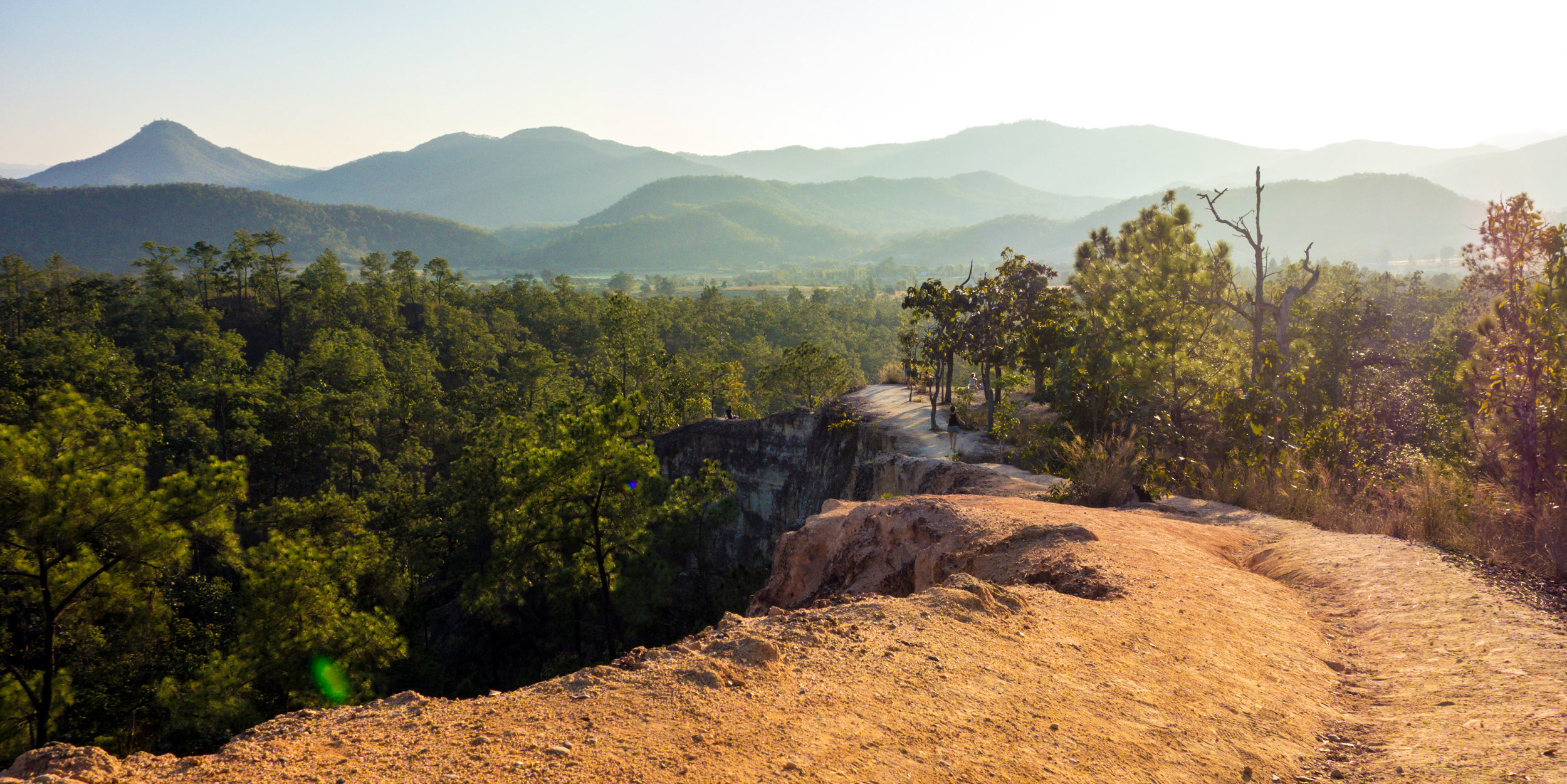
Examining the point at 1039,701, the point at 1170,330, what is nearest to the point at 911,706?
the point at 1039,701

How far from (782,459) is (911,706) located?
30.1 metres

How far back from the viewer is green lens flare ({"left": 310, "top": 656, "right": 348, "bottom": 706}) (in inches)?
738

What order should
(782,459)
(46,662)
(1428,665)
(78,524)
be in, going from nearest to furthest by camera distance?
(1428,665)
(46,662)
(78,524)
(782,459)

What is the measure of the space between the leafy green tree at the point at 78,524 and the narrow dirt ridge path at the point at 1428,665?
21.8 meters

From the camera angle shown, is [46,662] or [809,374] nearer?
[46,662]

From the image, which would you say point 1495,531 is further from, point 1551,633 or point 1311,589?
point 1551,633

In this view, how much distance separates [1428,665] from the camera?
5176 millimetres

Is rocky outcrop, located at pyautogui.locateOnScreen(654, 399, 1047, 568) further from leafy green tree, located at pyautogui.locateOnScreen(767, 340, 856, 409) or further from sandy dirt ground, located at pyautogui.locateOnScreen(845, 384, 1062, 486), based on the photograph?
leafy green tree, located at pyautogui.locateOnScreen(767, 340, 856, 409)

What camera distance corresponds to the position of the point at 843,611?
596cm

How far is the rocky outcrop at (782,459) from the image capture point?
27.8 metres

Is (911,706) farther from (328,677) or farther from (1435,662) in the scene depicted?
(328,677)

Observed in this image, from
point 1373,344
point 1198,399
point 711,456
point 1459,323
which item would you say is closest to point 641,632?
point 711,456

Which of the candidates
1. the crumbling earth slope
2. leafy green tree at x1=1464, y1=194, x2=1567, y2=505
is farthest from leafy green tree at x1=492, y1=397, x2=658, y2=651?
leafy green tree at x1=1464, y1=194, x2=1567, y2=505

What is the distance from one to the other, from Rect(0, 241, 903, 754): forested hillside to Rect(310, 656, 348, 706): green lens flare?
64 millimetres
